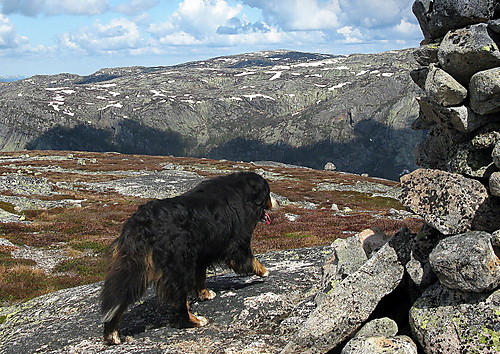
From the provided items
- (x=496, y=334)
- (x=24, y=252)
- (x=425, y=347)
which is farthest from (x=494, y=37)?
(x=24, y=252)

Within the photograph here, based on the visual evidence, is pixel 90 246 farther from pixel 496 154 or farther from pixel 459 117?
pixel 496 154

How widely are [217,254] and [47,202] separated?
138 feet

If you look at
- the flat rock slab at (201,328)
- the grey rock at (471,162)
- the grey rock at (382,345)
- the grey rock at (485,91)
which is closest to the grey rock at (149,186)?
the flat rock slab at (201,328)

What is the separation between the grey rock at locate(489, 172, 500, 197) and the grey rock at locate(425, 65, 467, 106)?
137 centimetres

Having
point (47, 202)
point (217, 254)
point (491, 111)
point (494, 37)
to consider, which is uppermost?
point (494, 37)

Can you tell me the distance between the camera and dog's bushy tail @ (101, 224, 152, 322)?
8.20 m

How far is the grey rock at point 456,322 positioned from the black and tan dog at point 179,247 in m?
4.38

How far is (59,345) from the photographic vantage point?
909 centimetres

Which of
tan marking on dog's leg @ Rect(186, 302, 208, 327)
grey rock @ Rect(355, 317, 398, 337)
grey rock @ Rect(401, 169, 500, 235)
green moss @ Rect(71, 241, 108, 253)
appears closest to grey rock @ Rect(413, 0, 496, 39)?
grey rock @ Rect(401, 169, 500, 235)

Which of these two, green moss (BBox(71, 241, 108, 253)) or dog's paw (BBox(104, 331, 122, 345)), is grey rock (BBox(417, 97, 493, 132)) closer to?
dog's paw (BBox(104, 331, 122, 345))

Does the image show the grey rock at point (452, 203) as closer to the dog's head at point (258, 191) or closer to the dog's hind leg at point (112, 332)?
the dog's head at point (258, 191)

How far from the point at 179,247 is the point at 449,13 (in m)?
6.61

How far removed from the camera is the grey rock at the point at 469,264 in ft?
19.8

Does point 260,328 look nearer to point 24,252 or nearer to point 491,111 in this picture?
point 491,111
